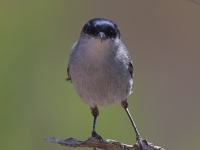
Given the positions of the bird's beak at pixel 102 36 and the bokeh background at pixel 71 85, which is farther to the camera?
the bokeh background at pixel 71 85

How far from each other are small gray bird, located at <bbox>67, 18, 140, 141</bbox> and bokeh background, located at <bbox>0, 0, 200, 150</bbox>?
809mm

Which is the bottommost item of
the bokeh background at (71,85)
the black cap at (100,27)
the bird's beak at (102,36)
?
the bokeh background at (71,85)

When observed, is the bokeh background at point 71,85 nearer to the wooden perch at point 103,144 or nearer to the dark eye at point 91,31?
the wooden perch at point 103,144

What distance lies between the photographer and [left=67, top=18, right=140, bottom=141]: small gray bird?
88.6 inches

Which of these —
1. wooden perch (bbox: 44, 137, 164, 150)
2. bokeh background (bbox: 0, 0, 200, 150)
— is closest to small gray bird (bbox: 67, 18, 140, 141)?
wooden perch (bbox: 44, 137, 164, 150)

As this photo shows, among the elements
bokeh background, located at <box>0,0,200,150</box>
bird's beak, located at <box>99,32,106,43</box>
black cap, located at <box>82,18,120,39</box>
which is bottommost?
bokeh background, located at <box>0,0,200,150</box>

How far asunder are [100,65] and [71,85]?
45.4 inches

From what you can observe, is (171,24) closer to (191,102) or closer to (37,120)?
(191,102)

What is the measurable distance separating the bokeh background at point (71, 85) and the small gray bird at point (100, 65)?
0.81 meters

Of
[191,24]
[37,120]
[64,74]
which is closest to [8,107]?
[37,120]

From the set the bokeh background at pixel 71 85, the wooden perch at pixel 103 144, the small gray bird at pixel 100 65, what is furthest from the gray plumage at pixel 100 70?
the bokeh background at pixel 71 85

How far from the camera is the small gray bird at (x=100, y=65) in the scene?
225 centimetres

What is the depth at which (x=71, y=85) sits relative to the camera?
11.3 ft

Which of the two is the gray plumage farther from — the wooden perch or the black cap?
the wooden perch
